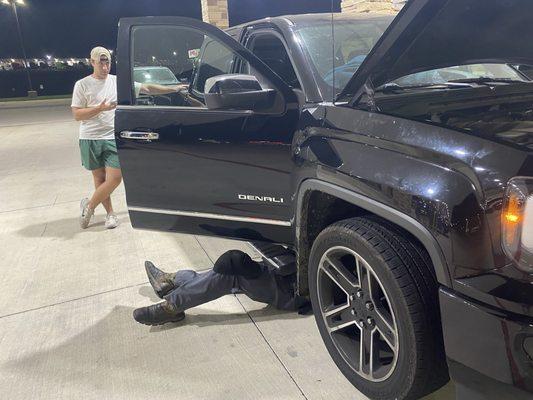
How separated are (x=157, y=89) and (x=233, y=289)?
58.3 inches

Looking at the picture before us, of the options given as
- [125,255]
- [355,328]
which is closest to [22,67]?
[125,255]

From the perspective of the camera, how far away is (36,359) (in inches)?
99.8

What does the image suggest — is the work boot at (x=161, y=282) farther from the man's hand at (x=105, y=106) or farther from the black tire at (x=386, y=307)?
the man's hand at (x=105, y=106)

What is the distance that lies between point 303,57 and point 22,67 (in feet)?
127

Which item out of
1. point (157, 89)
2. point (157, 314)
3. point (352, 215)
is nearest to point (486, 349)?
point (352, 215)

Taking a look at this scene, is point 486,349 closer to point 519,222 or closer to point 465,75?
point 519,222

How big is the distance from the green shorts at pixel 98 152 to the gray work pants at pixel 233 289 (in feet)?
7.06

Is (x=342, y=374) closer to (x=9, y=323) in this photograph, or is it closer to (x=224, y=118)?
(x=224, y=118)

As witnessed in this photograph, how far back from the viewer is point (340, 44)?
2.92m

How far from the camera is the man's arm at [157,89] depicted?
3087 mm

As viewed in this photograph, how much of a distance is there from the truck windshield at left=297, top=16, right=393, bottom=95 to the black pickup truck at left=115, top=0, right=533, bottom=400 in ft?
0.04

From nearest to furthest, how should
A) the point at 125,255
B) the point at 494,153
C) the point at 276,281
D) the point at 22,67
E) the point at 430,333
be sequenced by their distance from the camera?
the point at 494,153
the point at 430,333
the point at 276,281
the point at 125,255
the point at 22,67

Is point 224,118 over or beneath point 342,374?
over

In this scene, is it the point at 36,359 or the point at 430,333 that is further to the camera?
the point at 36,359
